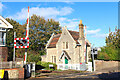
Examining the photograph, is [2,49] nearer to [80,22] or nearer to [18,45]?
[18,45]

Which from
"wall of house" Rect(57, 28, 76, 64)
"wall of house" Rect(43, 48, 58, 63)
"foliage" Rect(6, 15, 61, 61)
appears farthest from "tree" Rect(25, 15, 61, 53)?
"wall of house" Rect(57, 28, 76, 64)

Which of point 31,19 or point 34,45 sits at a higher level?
point 31,19

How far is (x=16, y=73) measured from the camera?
1523 cm

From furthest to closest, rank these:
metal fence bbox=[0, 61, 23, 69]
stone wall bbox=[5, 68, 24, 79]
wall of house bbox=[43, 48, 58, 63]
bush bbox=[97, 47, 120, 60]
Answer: wall of house bbox=[43, 48, 58, 63], bush bbox=[97, 47, 120, 60], metal fence bbox=[0, 61, 23, 69], stone wall bbox=[5, 68, 24, 79]

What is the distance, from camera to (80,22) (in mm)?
29656

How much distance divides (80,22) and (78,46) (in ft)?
14.9

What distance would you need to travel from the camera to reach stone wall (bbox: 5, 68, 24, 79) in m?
15.0

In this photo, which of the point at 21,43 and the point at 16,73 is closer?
the point at 16,73

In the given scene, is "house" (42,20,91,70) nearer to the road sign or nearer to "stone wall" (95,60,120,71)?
"stone wall" (95,60,120,71)

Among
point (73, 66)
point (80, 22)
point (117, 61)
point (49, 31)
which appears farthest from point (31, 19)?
point (117, 61)

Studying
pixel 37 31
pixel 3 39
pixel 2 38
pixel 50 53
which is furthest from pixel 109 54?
pixel 37 31

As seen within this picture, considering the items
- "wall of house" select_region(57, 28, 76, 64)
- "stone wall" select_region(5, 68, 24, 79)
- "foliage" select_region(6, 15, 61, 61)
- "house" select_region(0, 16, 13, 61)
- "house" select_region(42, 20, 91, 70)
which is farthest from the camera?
"foliage" select_region(6, 15, 61, 61)

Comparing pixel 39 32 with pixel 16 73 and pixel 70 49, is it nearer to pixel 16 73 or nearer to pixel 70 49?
pixel 70 49

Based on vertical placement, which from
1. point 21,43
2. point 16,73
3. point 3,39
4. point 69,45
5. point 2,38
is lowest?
point 16,73
